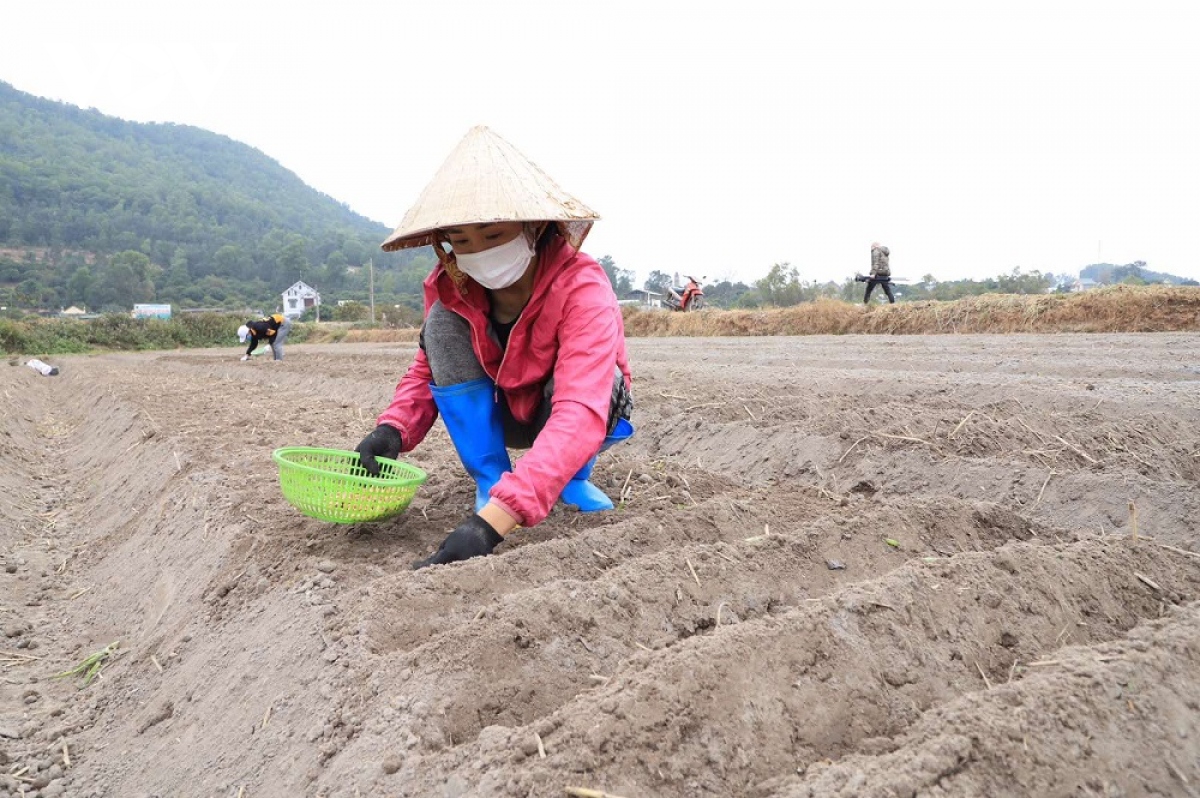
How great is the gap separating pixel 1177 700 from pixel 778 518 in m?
1.31

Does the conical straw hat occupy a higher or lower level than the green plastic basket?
higher

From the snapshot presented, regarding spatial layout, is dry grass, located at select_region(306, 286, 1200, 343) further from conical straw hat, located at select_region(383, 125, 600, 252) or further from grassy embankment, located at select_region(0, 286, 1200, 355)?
conical straw hat, located at select_region(383, 125, 600, 252)

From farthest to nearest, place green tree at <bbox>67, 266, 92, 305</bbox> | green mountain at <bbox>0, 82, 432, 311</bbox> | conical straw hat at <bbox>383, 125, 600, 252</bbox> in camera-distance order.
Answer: green mountain at <bbox>0, 82, 432, 311</bbox> → green tree at <bbox>67, 266, 92, 305</bbox> → conical straw hat at <bbox>383, 125, 600, 252</bbox>

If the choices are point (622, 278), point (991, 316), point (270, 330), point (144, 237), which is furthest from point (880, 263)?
point (144, 237)

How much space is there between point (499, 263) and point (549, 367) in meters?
0.39

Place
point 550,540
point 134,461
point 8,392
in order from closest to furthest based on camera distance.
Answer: point 550,540 → point 134,461 → point 8,392

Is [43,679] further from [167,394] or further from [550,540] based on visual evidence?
[167,394]

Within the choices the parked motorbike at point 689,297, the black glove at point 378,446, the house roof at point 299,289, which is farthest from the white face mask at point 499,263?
the house roof at point 299,289

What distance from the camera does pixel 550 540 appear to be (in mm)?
2324

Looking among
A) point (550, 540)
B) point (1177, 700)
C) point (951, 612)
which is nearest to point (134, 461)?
point (550, 540)

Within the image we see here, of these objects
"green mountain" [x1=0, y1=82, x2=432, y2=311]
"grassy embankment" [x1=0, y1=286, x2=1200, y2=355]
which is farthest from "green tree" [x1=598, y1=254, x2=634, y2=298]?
"grassy embankment" [x1=0, y1=286, x2=1200, y2=355]

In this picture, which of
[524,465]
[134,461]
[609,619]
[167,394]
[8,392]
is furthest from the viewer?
[8,392]

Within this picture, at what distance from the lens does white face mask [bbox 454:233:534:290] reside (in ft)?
7.59

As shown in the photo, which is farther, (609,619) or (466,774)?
(609,619)
